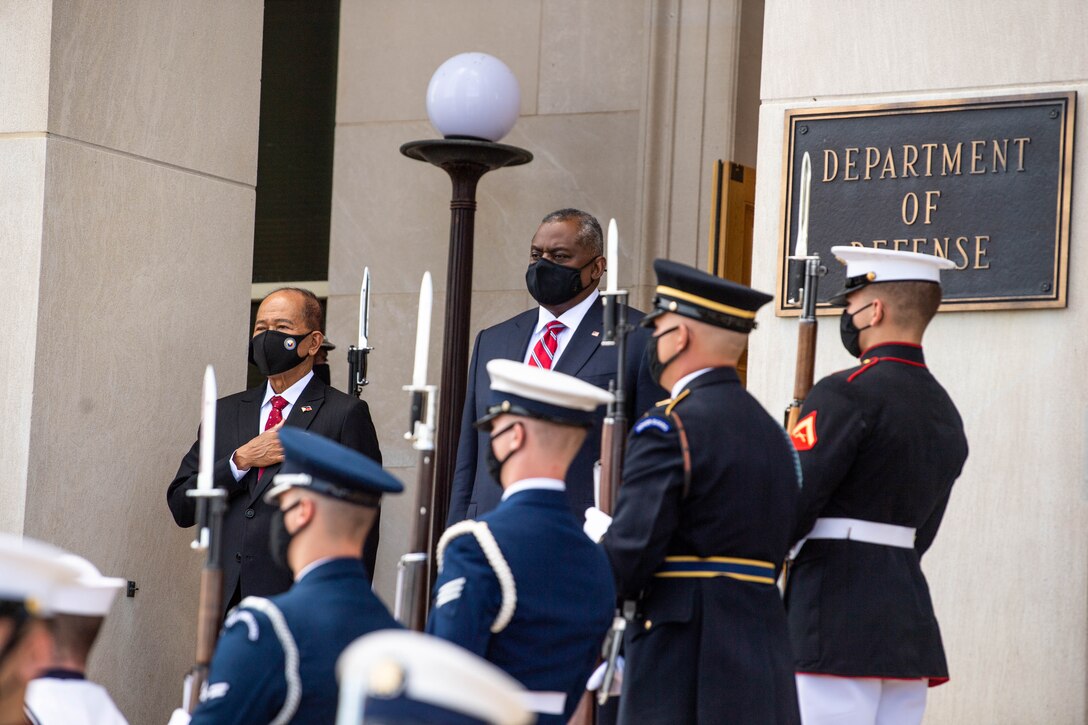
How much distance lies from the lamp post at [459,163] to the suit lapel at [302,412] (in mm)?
1020

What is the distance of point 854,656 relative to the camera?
15.9 ft

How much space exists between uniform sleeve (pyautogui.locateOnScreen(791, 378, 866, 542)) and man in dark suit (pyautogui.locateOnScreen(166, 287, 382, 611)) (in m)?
2.07

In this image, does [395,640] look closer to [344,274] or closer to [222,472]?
[222,472]

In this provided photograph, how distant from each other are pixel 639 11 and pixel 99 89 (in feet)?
9.76

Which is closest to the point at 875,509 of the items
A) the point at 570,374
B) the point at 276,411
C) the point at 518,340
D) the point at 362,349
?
the point at 570,374

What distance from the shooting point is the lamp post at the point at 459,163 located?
749 centimetres

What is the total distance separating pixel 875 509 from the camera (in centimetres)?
483

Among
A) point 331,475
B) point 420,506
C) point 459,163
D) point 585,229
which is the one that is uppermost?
point 459,163

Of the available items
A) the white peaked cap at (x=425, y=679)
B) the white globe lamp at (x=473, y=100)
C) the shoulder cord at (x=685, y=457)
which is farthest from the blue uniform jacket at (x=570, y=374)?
the white peaked cap at (x=425, y=679)

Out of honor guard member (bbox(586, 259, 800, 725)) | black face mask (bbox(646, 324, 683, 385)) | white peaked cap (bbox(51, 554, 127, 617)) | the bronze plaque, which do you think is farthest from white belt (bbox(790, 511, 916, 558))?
white peaked cap (bbox(51, 554, 127, 617))

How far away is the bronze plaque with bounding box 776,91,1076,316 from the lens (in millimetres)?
5805

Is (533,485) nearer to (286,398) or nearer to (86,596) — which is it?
(86,596)

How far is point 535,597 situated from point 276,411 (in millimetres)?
3008

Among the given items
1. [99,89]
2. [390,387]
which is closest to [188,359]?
[99,89]
